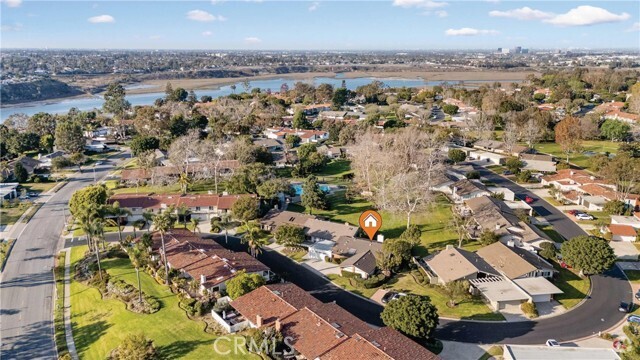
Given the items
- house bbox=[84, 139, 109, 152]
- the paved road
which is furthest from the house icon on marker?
house bbox=[84, 139, 109, 152]

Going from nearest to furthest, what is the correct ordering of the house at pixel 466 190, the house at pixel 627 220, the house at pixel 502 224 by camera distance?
1. the house at pixel 502 224
2. the house at pixel 627 220
3. the house at pixel 466 190

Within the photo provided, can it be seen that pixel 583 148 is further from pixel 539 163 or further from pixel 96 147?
pixel 96 147

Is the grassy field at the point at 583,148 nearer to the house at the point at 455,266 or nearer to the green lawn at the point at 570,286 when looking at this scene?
the green lawn at the point at 570,286

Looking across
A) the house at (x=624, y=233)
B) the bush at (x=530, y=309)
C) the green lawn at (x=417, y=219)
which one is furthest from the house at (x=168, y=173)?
the house at (x=624, y=233)

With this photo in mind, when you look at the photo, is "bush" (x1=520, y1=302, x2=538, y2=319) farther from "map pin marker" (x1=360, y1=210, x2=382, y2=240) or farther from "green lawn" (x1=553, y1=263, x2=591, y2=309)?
"map pin marker" (x1=360, y1=210, x2=382, y2=240)

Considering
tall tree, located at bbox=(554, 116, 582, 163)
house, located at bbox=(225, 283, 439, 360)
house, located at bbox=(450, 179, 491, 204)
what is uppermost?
tall tree, located at bbox=(554, 116, 582, 163)

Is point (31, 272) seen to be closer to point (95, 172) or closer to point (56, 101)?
point (95, 172)
